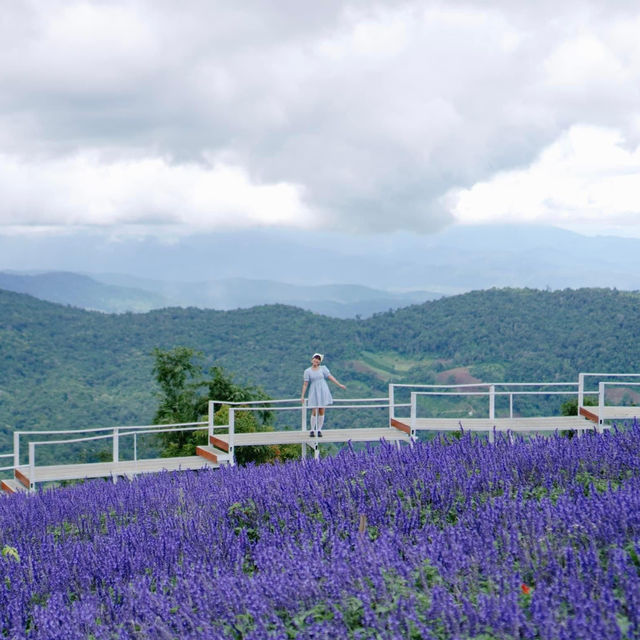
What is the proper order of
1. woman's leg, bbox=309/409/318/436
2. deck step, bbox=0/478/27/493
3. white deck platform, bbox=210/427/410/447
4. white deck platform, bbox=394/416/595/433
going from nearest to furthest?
1. white deck platform, bbox=394/416/595/433
2. white deck platform, bbox=210/427/410/447
3. woman's leg, bbox=309/409/318/436
4. deck step, bbox=0/478/27/493

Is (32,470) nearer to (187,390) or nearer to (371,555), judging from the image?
(371,555)

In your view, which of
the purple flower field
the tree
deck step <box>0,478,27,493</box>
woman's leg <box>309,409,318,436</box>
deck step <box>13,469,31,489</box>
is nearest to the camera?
the purple flower field

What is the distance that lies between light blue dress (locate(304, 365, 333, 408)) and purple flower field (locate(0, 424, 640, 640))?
675 centimetres

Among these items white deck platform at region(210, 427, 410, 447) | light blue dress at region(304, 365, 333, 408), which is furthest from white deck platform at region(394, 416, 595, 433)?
light blue dress at region(304, 365, 333, 408)

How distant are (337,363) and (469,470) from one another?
368ft

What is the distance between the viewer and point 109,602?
12.9 feet

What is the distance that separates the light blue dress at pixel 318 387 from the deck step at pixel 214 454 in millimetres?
1843

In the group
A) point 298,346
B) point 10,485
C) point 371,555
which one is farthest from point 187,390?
point 298,346

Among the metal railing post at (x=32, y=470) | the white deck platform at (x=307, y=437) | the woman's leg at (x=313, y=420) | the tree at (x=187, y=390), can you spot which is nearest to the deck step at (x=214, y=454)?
the white deck platform at (x=307, y=437)

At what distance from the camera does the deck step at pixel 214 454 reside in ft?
45.5

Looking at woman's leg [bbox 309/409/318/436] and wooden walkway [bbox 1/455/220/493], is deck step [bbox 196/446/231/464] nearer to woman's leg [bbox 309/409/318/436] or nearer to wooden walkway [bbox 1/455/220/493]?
wooden walkway [bbox 1/455/220/493]

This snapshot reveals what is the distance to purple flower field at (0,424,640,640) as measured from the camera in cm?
317

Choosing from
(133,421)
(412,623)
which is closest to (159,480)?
(412,623)

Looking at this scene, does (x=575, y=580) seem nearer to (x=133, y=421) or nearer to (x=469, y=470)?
(x=469, y=470)
